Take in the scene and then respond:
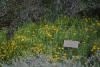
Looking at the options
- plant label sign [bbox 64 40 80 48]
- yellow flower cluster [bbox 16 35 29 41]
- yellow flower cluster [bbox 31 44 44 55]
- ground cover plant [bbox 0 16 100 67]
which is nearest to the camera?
plant label sign [bbox 64 40 80 48]

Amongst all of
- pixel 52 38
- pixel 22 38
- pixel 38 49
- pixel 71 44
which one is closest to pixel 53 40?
pixel 52 38

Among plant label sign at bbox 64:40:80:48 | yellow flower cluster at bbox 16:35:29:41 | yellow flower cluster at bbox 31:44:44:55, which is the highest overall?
plant label sign at bbox 64:40:80:48

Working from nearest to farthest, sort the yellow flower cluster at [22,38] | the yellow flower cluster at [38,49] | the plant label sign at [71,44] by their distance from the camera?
the plant label sign at [71,44], the yellow flower cluster at [38,49], the yellow flower cluster at [22,38]

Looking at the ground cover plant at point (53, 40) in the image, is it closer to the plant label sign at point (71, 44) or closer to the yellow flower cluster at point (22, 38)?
the yellow flower cluster at point (22, 38)

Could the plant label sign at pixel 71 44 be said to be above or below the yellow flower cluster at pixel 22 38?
above

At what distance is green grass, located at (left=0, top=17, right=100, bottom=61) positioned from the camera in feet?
21.4

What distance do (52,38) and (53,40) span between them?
64 mm

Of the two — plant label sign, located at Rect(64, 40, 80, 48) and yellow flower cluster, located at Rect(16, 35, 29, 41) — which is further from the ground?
plant label sign, located at Rect(64, 40, 80, 48)

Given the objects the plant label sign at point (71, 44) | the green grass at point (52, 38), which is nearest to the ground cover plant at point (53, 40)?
the green grass at point (52, 38)

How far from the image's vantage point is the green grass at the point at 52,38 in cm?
651

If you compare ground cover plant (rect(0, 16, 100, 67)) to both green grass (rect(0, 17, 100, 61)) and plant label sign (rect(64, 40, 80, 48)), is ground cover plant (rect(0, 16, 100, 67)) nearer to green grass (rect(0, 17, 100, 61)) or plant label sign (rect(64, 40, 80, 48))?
green grass (rect(0, 17, 100, 61))

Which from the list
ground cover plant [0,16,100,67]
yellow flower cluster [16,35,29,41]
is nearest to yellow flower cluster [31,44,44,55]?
ground cover plant [0,16,100,67]

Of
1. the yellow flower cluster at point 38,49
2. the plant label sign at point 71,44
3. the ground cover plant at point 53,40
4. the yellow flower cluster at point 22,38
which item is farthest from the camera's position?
the yellow flower cluster at point 22,38

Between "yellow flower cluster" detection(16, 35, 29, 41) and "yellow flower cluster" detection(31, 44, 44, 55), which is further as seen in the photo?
"yellow flower cluster" detection(16, 35, 29, 41)
